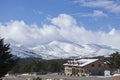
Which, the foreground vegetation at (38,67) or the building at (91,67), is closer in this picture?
the building at (91,67)

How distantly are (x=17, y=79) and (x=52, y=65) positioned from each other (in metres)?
50.6

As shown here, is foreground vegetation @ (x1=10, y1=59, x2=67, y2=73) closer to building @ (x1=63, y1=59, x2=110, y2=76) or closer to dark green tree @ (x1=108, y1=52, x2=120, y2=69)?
building @ (x1=63, y1=59, x2=110, y2=76)

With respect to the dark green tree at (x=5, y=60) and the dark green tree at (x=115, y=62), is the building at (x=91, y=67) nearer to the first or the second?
the dark green tree at (x=115, y=62)

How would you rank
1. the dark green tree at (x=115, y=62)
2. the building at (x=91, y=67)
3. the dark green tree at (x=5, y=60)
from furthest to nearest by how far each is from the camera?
the dark green tree at (x=115, y=62) < the building at (x=91, y=67) < the dark green tree at (x=5, y=60)

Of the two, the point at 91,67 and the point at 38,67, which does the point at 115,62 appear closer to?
the point at 91,67

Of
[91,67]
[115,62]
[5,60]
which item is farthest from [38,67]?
[5,60]

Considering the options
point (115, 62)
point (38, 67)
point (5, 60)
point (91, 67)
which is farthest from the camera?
point (38, 67)

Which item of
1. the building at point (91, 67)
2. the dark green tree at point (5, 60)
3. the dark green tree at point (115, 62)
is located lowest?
the dark green tree at point (5, 60)

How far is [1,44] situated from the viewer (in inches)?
1759

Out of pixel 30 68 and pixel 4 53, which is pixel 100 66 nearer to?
pixel 30 68

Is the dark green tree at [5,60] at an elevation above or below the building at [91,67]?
below

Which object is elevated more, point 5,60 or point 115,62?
point 115,62

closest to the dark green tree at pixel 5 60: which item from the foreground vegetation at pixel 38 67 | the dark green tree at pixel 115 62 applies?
the dark green tree at pixel 115 62

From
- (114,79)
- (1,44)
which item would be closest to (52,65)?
(114,79)
